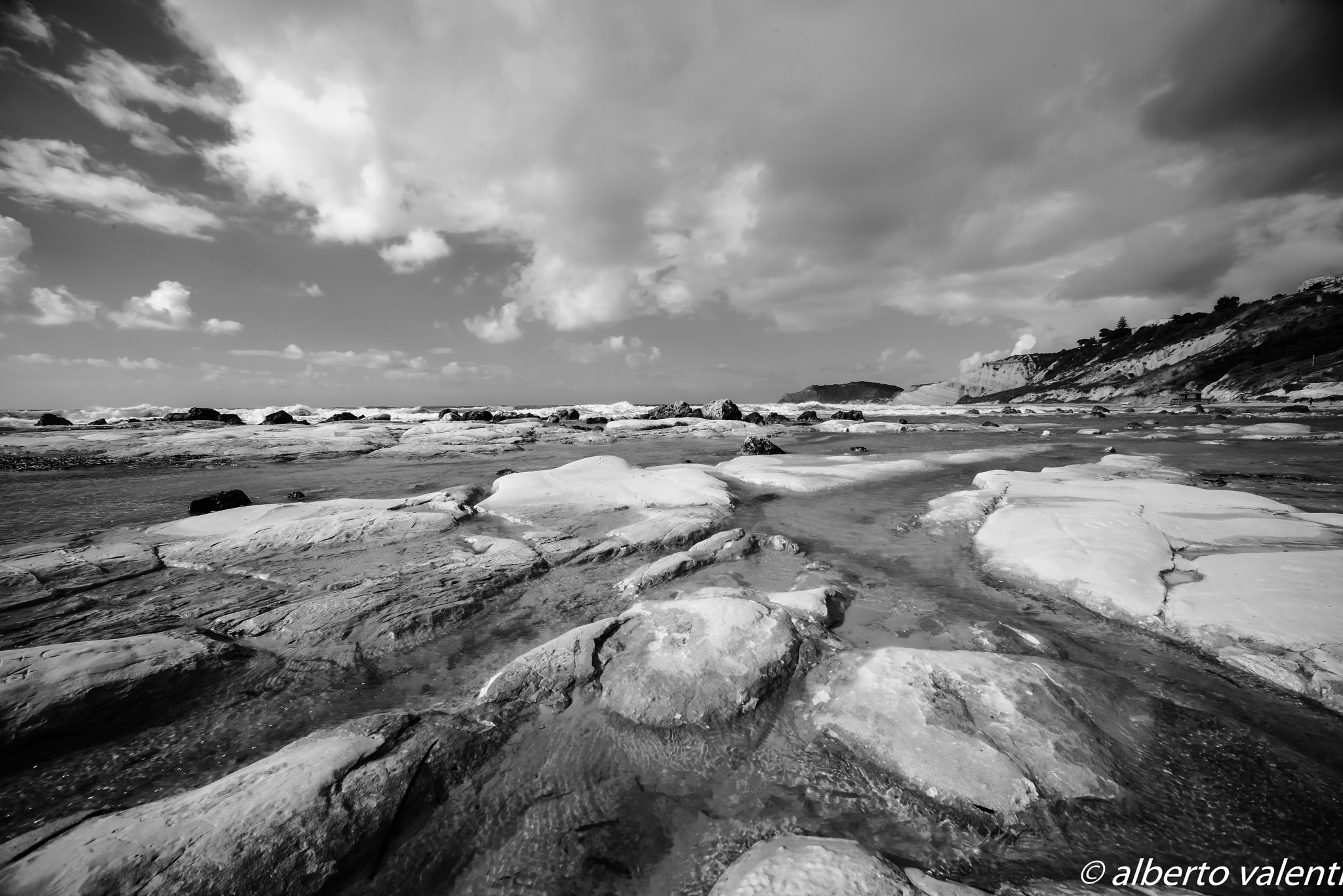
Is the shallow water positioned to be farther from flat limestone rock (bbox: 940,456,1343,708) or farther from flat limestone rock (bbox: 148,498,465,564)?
flat limestone rock (bbox: 148,498,465,564)

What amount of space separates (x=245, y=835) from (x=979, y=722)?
459cm

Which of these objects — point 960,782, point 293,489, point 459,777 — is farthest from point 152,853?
point 293,489

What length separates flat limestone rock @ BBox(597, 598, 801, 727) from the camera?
3846mm

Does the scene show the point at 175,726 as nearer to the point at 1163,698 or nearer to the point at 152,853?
the point at 152,853

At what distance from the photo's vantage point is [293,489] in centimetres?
1293

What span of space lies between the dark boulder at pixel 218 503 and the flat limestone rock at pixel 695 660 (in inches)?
375

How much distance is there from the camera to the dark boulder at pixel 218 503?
9.32 metres

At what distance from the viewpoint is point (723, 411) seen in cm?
3931

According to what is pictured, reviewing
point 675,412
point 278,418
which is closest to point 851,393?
point 675,412

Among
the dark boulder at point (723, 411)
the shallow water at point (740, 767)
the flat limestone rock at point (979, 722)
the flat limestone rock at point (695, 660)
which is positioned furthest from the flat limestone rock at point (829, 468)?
the dark boulder at point (723, 411)

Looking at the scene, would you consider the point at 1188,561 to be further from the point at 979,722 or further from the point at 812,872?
the point at 812,872

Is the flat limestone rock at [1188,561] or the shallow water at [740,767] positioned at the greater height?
the flat limestone rock at [1188,561]

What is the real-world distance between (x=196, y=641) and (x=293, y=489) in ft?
34.2

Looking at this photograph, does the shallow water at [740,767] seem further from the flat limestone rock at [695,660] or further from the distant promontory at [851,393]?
the distant promontory at [851,393]
